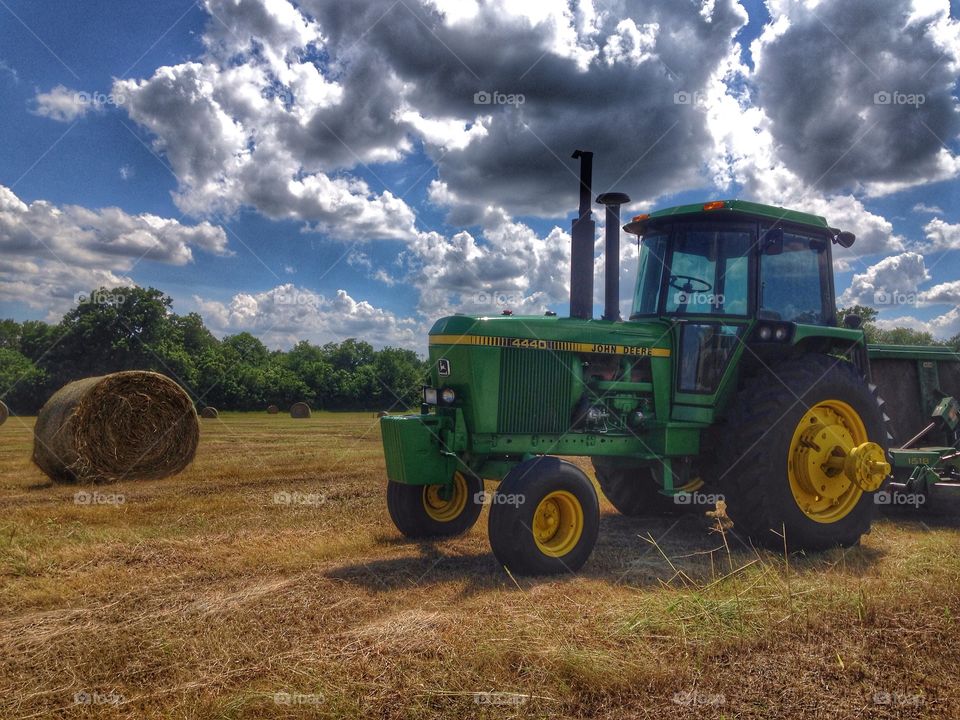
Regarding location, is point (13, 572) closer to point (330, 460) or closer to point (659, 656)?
point (659, 656)

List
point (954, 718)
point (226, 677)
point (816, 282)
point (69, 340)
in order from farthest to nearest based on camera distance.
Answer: point (69, 340) < point (816, 282) < point (226, 677) < point (954, 718)

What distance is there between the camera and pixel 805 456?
5992 millimetres

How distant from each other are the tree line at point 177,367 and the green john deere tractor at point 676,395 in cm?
2860

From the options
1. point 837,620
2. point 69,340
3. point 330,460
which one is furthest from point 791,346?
point 69,340

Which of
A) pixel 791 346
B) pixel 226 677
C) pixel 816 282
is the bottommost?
pixel 226 677

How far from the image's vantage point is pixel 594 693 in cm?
315

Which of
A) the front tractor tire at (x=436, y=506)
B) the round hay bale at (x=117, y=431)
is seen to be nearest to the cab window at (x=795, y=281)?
the front tractor tire at (x=436, y=506)

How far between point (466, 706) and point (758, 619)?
5.63 ft

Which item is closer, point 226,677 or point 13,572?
point 226,677

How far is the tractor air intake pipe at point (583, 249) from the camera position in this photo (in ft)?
19.3

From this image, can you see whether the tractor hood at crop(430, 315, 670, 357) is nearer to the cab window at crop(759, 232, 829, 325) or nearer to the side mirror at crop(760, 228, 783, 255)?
the cab window at crop(759, 232, 829, 325)

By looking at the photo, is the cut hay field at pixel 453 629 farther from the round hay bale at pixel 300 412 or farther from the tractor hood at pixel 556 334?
the round hay bale at pixel 300 412

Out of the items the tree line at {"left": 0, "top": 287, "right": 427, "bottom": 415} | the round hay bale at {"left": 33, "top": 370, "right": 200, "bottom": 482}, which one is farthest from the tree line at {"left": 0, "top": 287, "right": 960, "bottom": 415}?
the round hay bale at {"left": 33, "top": 370, "right": 200, "bottom": 482}

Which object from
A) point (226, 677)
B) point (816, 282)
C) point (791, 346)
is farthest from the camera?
point (816, 282)
